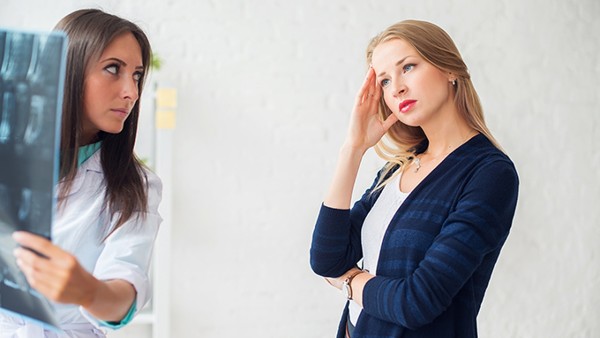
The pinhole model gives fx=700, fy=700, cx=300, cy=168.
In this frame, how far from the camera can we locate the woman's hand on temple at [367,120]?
1717 millimetres

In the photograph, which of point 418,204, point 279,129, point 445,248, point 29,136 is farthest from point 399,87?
point 279,129

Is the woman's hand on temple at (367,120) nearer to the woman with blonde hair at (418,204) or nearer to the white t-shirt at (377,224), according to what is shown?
the woman with blonde hair at (418,204)

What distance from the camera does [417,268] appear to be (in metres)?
1.48

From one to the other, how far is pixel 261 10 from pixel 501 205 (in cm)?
217

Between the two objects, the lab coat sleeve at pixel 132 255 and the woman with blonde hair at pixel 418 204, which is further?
the woman with blonde hair at pixel 418 204

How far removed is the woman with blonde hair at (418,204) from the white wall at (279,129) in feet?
5.36

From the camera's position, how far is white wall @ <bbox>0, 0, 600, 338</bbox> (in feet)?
10.8

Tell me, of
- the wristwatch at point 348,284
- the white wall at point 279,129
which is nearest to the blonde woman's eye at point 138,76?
the wristwatch at point 348,284

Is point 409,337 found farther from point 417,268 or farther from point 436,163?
point 436,163

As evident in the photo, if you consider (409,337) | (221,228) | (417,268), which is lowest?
(221,228)

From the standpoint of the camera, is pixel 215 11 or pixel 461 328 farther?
pixel 215 11

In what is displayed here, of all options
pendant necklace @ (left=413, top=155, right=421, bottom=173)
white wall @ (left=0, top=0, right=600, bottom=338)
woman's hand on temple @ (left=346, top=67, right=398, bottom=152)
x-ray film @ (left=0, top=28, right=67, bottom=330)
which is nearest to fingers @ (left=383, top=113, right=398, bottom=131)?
woman's hand on temple @ (left=346, top=67, right=398, bottom=152)

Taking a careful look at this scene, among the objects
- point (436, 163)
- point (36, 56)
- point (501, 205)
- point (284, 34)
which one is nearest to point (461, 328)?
point (501, 205)

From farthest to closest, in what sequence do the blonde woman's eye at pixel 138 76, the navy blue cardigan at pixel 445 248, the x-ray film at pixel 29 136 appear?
the navy blue cardigan at pixel 445 248 < the blonde woman's eye at pixel 138 76 < the x-ray film at pixel 29 136
